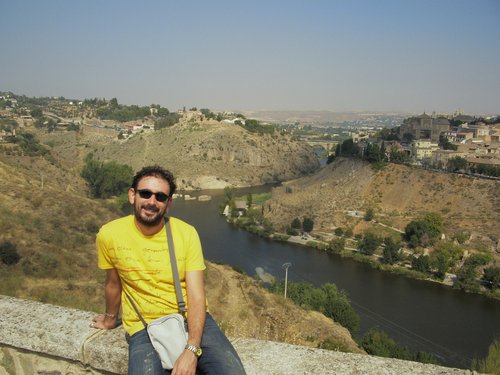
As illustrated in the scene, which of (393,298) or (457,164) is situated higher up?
(457,164)

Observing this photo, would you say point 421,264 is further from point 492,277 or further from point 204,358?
point 204,358

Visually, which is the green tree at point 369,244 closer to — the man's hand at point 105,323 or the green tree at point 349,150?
the green tree at point 349,150

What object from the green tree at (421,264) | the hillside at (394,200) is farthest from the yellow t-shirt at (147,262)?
the hillside at (394,200)

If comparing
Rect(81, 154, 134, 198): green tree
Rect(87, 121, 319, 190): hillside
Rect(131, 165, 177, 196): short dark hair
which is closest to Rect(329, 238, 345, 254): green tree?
Rect(81, 154, 134, 198): green tree

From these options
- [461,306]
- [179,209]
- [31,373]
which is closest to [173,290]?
[31,373]

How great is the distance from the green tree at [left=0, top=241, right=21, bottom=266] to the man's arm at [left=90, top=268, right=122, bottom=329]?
13451 millimetres

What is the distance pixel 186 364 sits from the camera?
1.93 meters

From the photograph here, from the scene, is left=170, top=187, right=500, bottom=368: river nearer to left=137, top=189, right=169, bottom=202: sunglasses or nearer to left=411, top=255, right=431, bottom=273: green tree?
left=411, top=255, right=431, bottom=273: green tree

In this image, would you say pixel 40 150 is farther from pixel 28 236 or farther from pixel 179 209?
pixel 28 236

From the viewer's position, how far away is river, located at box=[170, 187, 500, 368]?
2245 cm

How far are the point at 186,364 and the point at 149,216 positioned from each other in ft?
2.30

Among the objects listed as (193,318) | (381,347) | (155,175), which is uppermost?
(155,175)

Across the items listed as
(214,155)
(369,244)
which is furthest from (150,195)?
(214,155)

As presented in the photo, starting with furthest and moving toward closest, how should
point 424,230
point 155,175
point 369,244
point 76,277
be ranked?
point 424,230
point 369,244
point 76,277
point 155,175
